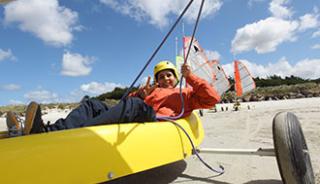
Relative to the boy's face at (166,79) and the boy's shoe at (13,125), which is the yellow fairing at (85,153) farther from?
the boy's face at (166,79)

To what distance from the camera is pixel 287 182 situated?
69.4 inches

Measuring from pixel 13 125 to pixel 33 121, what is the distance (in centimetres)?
51

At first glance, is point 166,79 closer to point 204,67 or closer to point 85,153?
point 85,153

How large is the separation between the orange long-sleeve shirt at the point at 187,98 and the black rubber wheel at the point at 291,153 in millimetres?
952

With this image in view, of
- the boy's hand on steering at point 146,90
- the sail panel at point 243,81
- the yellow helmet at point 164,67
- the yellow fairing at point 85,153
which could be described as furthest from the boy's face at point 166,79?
the sail panel at point 243,81

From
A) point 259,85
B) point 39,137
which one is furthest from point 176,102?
point 259,85

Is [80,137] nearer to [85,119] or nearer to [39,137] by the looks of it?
[39,137]

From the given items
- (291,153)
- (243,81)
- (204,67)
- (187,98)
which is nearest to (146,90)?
(187,98)

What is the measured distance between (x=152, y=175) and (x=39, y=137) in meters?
1.28

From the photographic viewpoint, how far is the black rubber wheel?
173 cm

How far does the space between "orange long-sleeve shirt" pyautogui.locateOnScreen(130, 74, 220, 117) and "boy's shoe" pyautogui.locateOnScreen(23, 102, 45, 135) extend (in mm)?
1299

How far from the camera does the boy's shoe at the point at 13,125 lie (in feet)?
6.56

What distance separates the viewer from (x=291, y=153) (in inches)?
68.4

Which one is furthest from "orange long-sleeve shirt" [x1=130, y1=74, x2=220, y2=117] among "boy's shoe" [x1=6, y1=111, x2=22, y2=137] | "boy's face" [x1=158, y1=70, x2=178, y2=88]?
"boy's shoe" [x1=6, y1=111, x2=22, y2=137]
